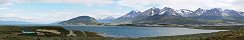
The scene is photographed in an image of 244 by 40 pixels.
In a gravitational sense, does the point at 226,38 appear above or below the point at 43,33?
above

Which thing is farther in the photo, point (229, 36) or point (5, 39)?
point (5, 39)

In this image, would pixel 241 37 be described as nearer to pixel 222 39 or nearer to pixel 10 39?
pixel 222 39

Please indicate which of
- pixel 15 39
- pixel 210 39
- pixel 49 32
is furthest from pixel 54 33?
pixel 210 39

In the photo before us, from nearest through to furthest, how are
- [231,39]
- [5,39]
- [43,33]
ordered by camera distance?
[231,39]
[5,39]
[43,33]

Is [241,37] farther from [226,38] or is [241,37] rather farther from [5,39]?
[5,39]

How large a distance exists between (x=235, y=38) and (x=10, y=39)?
4382cm

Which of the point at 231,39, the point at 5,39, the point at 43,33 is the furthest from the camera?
the point at 43,33

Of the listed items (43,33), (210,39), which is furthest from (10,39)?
(210,39)

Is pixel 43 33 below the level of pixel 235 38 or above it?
below

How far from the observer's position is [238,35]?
50312mm

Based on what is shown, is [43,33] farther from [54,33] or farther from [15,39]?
[15,39]

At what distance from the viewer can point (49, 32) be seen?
4146 inches

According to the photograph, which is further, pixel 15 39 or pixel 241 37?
pixel 15 39

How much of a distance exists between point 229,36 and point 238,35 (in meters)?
1.14
